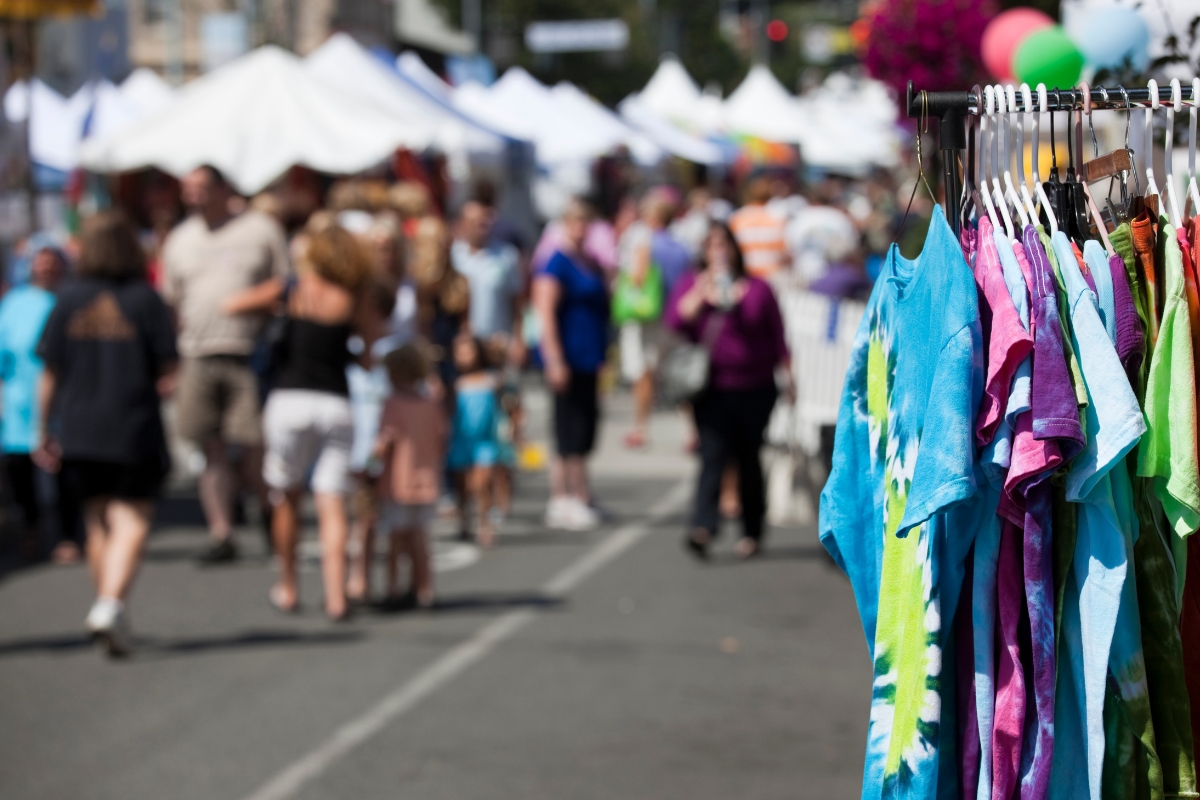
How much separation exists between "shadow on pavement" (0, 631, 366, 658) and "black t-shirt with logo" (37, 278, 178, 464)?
856 millimetres

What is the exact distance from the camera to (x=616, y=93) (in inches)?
1721

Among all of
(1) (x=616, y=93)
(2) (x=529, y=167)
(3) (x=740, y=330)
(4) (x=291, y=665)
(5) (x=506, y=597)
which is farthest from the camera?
(1) (x=616, y=93)

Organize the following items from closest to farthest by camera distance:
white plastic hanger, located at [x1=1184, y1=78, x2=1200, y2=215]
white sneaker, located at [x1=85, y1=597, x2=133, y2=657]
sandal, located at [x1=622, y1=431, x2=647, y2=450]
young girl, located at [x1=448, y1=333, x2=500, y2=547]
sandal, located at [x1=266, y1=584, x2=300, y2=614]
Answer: white plastic hanger, located at [x1=1184, y1=78, x2=1200, y2=215], white sneaker, located at [x1=85, y1=597, x2=133, y2=657], sandal, located at [x1=266, y1=584, x2=300, y2=614], young girl, located at [x1=448, y1=333, x2=500, y2=547], sandal, located at [x1=622, y1=431, x2=647, y2=450]

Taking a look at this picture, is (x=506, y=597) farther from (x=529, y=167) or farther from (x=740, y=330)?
(x=529, y=167)

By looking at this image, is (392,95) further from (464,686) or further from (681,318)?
(464,686)

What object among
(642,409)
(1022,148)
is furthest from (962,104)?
(642,409)

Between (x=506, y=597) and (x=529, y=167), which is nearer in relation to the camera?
(x=506, y=597)

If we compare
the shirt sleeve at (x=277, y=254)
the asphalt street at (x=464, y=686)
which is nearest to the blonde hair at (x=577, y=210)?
the shirt sleeve at (x=277, y=254)

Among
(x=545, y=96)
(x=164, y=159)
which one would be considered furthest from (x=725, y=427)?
(x=545, y=96)

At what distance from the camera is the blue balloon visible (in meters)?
4.75

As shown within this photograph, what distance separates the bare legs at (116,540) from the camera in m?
6.35

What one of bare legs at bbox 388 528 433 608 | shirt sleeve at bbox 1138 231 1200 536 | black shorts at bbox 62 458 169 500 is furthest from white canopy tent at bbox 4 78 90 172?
shirt sleeve at bbox 1138 231 1200 536

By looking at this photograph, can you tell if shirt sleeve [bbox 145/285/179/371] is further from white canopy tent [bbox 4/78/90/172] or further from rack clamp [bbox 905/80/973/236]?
white canopy tent [bbox 4/78/90/172]

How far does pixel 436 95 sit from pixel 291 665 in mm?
9214
